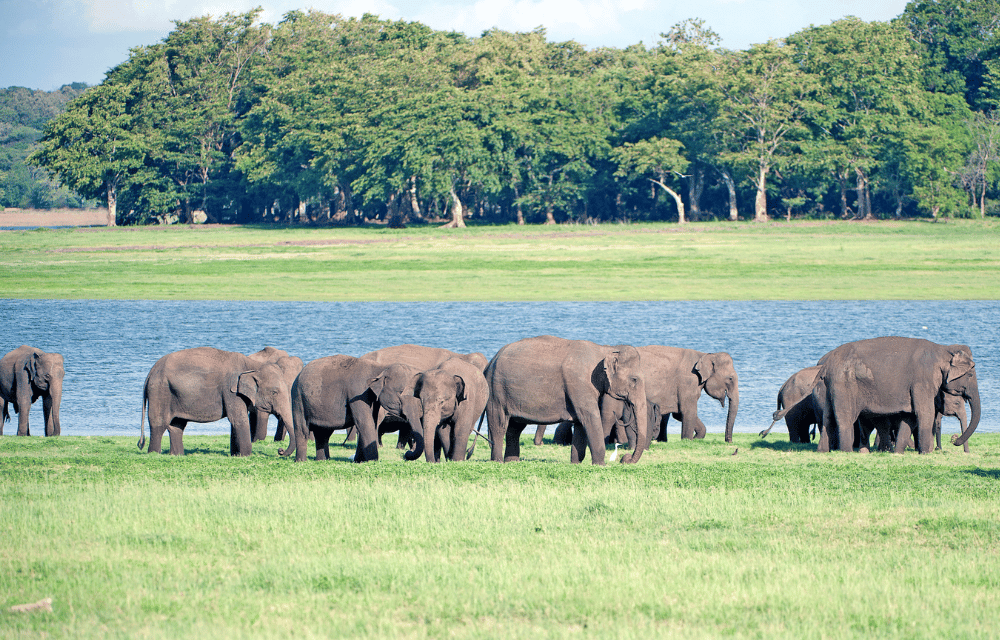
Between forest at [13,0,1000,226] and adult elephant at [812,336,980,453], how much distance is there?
222 ft

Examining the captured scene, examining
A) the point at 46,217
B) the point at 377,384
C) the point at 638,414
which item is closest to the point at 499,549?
the point at 377,384

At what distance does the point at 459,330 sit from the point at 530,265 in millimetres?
17794

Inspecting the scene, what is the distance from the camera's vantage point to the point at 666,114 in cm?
8888

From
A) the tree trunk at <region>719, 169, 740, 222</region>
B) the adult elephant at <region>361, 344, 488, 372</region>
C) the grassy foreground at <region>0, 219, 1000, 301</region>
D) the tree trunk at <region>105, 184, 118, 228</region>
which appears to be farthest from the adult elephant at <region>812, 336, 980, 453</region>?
the tree trunk at <region>105, 184, 118, 228</region>

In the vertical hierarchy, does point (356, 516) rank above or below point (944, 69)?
below

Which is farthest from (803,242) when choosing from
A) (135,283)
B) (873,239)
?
(135,283)

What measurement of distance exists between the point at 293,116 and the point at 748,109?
33.0 metres

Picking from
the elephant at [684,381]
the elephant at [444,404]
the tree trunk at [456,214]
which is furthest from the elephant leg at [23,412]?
the tree trunk at [456,214]

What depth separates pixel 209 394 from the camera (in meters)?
16.2

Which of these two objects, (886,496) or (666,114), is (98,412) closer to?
(886,496)

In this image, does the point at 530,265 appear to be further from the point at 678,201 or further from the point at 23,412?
the point at 23,412

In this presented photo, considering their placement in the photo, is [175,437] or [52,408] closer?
[175,437]

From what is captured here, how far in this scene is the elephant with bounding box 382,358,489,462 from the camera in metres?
14.6

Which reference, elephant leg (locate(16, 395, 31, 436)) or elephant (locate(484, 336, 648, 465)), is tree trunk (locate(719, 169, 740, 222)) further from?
elephant (locate(484, 336, 648, 465))
